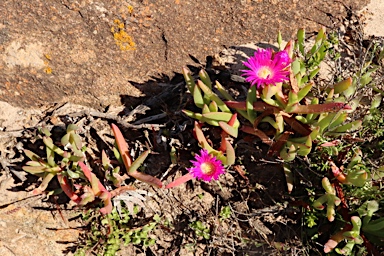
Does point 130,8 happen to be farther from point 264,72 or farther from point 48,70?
point 264,72

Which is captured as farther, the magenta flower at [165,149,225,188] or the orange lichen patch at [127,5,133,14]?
the orange lichen patch at [127,5,133,14]

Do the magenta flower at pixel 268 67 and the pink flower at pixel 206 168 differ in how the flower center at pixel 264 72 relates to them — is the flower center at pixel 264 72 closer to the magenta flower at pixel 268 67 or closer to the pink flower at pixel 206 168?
the magenta flower at pixel 268 67

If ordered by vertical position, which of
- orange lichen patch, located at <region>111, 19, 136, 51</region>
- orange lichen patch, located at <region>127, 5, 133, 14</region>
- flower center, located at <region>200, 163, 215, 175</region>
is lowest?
flower center, located at <region>200, 163, 215, 175</region>

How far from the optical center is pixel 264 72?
1.88 m

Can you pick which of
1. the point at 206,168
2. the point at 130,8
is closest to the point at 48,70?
the point at 130,8

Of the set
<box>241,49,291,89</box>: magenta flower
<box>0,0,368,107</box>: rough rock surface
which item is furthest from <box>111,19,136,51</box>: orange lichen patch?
<box>241,49,291,89</box>: magenta flower

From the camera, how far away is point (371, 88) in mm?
2164

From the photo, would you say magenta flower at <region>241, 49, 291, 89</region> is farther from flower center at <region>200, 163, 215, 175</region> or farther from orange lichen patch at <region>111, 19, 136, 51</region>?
orange lichen patch at <region>111, 19, 136, 51</region>

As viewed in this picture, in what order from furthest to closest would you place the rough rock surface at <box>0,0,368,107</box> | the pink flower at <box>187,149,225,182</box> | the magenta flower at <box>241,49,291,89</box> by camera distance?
1. the rough rock surface at <box>0,0,368,107</box>
2. the pink flower at <box>187,149,225,182</box>
3. the magenta flower at <box>241,49,291,89</box>

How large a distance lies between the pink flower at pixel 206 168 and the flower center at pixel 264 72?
43 cm

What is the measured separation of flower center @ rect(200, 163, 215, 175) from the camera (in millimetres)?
1987

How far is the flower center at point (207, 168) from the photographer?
199cm

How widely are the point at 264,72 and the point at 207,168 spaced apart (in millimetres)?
513

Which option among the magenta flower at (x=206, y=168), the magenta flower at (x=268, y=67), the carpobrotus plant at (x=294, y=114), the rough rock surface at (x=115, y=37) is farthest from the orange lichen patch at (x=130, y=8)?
the magenta flower at (x=206, y=168)
